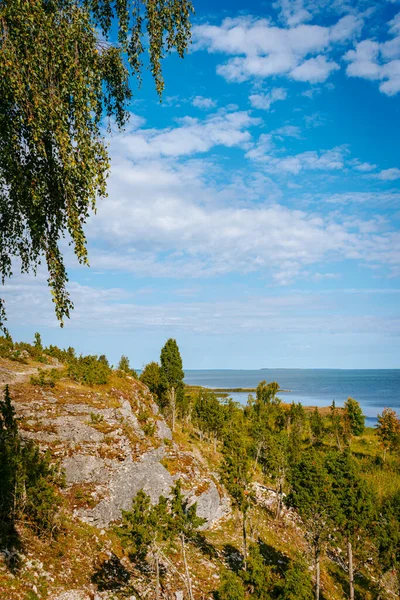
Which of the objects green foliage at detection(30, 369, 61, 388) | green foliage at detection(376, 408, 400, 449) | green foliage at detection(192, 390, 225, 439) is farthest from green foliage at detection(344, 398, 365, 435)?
green foliage at detection(30, 369, 61, 388)

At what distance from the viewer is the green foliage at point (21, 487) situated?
1634 centimetres

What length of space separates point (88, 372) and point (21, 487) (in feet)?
63.1

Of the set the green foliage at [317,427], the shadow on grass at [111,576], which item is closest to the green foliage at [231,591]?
the shadow on grass at [111,576]

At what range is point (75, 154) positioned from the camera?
7.32 meters

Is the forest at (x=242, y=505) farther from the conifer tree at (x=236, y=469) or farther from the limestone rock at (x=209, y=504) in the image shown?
the limestone rock at (x=209, y=504)

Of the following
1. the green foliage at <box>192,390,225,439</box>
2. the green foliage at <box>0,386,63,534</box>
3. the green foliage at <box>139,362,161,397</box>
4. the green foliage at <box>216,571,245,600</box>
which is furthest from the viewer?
the green foliage at <box>139,362,161,397</box>

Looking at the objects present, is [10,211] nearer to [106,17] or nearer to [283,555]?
[106,17]

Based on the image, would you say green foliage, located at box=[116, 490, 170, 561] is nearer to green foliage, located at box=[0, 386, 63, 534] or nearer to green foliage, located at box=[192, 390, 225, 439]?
green foliage, located at box=[0, 386, 63, 534]

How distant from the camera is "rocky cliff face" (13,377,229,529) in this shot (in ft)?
79.0

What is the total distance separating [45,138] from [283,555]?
134ft

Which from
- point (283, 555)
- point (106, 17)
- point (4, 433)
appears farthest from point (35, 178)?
point (283, 555)

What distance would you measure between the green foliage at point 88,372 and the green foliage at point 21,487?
16390 millimetres

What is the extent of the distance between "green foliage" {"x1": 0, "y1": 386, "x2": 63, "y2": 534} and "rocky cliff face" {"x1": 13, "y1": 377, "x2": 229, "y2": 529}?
469 cm

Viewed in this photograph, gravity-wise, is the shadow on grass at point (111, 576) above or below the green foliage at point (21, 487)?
Answer: below
